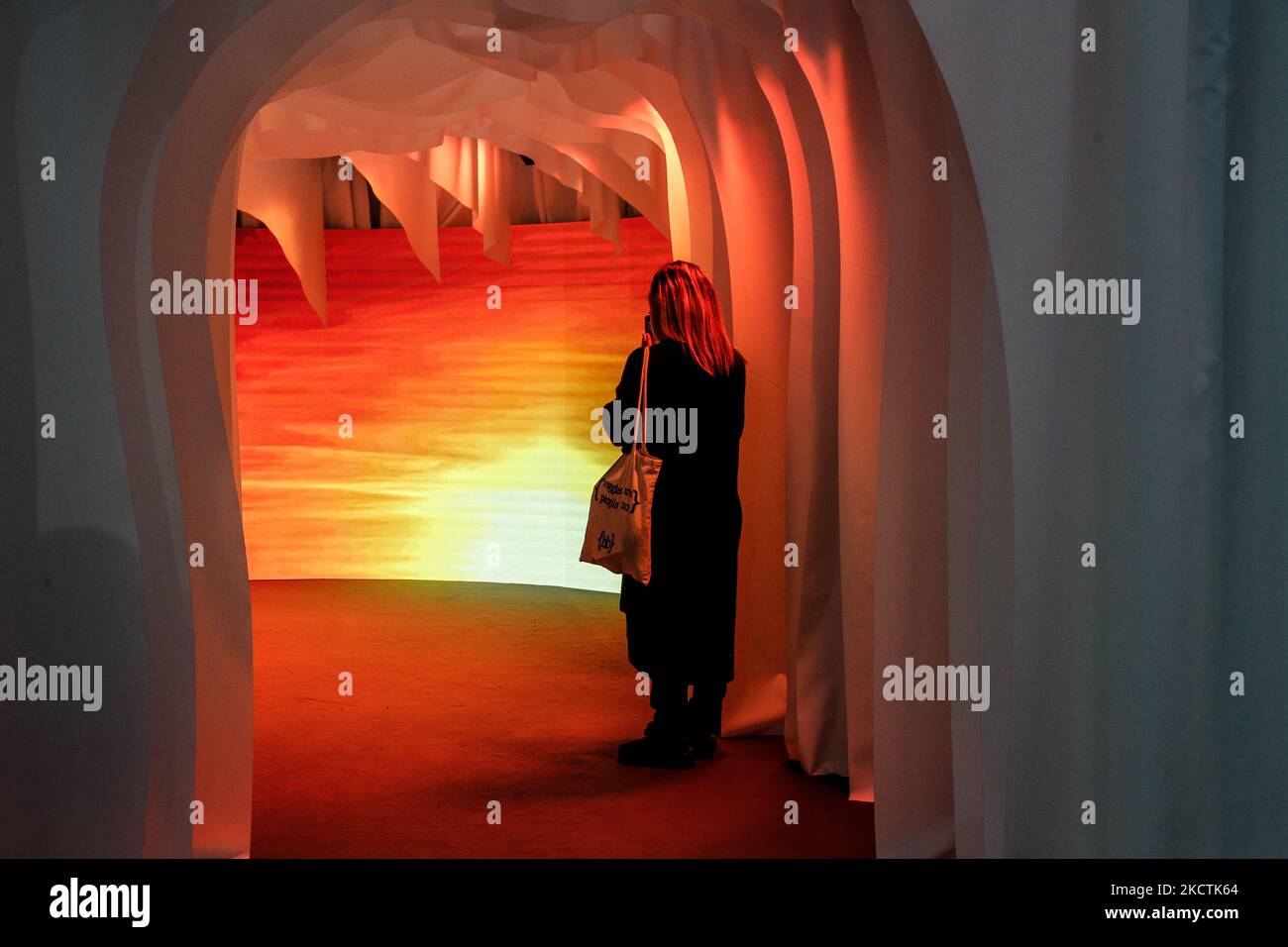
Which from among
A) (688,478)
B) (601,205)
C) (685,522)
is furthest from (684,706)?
(601,205)

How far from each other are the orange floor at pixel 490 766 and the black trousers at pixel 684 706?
184mm

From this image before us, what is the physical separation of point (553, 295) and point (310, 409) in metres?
2.66

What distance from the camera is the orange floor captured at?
4566 mm

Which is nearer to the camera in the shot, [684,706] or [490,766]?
[684,706]

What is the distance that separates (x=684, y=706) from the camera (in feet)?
17.7

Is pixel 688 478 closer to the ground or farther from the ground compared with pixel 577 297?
closer to the ground

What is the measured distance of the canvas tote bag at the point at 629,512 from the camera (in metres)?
5.07

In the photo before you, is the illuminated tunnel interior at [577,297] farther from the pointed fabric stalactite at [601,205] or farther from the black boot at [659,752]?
the black boot at [659,752]

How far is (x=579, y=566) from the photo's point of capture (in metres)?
11.4

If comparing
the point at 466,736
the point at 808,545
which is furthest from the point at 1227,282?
the point at 466,736

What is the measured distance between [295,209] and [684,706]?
770 cm

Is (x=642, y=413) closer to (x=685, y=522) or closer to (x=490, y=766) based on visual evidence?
(x=685, y=522)

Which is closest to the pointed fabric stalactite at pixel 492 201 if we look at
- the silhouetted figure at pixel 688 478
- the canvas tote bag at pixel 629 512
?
the silhouetted figure at pixel 688 478
